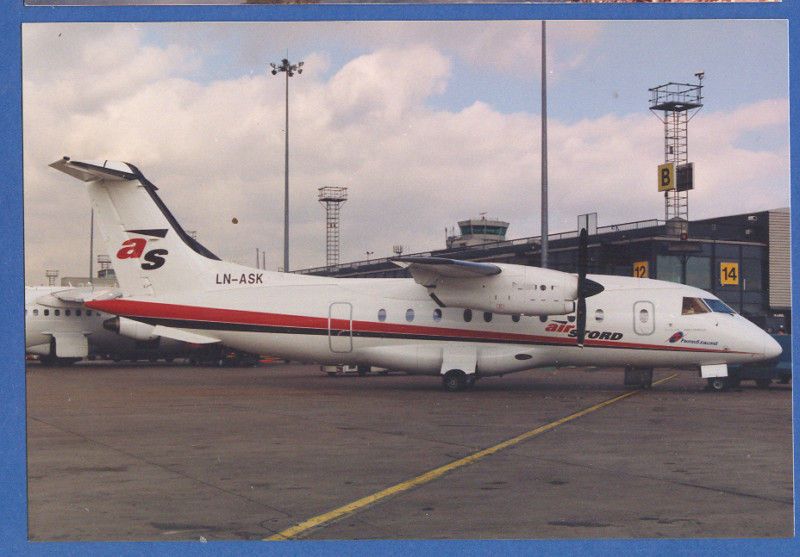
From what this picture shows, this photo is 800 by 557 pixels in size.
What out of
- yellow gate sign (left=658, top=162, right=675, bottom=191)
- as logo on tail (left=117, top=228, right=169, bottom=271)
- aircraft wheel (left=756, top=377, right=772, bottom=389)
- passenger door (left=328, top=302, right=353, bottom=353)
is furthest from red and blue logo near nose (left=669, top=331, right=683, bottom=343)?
as logo on tail (left=117, top=228, right=169, bottom=271)

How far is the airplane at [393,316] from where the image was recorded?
22.0 meters

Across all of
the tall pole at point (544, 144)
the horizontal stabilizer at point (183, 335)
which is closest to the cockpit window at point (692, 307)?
the tall pole at point (544, 144)

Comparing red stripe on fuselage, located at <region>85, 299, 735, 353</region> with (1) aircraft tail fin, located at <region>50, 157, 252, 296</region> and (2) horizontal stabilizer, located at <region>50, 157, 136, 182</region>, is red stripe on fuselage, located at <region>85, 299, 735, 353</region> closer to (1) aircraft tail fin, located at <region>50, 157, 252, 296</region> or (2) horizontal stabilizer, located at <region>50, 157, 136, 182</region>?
(1) aircraft tail fin, located at <region>50, 157, 252, 296</region>

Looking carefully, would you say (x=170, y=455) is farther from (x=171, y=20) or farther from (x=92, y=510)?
(x=171, y=20)

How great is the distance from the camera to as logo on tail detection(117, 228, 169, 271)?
23.2 meters

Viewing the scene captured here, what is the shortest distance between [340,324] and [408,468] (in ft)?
39.3

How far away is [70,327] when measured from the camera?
38094 mm

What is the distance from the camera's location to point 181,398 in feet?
69.7

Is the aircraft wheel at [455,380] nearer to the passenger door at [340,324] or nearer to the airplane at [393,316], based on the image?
the airplane at [393,316]

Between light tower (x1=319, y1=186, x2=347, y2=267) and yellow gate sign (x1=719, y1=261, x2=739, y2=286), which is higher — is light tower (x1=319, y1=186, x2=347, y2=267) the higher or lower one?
the higher one

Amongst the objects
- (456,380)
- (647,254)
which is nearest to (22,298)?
(456,380)

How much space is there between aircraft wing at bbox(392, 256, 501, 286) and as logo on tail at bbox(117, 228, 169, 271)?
7.75 m

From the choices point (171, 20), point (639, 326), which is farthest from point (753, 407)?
point (171, 20)

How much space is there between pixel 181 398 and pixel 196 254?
4.67 m
